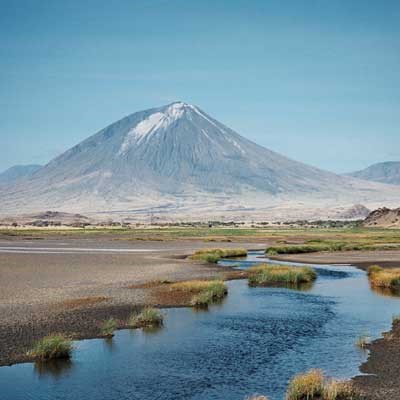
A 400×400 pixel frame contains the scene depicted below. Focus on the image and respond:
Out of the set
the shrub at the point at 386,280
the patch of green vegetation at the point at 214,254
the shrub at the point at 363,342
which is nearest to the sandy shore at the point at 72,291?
the patch of green vegetation at the point at 214,254

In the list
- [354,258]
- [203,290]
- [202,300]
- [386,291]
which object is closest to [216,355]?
[202,300]

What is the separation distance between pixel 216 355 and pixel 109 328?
435 centimetres

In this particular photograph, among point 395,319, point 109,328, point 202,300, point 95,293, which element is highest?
point 95,293

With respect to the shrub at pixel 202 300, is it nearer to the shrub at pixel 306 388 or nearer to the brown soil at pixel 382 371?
the brown soil at pixel 382 371

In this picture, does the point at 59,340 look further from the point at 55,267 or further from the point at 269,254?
the point at 269,254

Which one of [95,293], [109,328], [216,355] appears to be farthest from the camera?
[95,293]

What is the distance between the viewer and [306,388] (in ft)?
45.5

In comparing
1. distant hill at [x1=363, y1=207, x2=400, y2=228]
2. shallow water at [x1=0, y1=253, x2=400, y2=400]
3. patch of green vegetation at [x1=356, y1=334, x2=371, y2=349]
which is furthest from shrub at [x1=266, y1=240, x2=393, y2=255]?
distant hill at [x1=363, y1=207, x2=400, y2=228]

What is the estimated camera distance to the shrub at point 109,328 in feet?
66.7

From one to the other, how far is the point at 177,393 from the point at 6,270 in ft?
87.2

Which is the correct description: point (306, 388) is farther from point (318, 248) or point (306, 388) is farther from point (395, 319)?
point (318, 248)

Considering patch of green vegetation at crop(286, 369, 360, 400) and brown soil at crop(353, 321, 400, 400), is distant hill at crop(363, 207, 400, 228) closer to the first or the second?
brown soil at crop(353, 321, 400, 400)

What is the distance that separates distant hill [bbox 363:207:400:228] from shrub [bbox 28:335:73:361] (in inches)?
4117

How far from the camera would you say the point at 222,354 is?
18.1m
